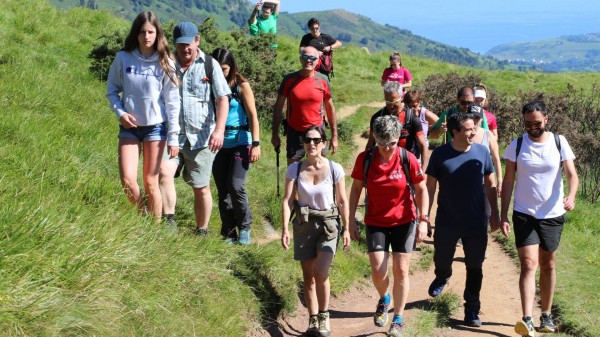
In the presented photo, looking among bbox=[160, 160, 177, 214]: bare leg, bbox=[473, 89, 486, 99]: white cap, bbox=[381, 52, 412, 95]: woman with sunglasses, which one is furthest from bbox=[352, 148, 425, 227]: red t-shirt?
bbox=[381, 52, 412, 95]: woman with sunglasses

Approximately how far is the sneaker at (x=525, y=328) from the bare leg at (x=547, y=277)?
523 mm

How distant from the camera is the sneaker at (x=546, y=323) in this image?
732cm

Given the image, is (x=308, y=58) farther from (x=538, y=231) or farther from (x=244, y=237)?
(x=538, y=231)

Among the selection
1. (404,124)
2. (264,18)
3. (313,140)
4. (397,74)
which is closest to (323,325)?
(313,140)

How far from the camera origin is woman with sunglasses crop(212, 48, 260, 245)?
7.59 m

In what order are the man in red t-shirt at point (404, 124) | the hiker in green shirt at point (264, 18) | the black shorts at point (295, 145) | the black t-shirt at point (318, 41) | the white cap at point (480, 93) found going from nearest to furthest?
the man in red t-shirt at point (404, 124) → the black shorts at point (295, 145) → the white cap at point (480, 93) → the black t-shirt at point (318, 41) → the hiker in green shirt at point (264, 18)

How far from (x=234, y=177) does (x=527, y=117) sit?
289 centimetres

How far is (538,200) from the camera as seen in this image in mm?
7121

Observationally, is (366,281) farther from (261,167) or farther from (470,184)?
(261,167)

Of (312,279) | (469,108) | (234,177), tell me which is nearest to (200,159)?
(234,177)

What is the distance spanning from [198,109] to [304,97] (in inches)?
72.4

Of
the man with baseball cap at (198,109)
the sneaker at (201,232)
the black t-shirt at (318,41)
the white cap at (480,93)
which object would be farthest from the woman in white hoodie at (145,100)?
the black t-shirt at (318,41)

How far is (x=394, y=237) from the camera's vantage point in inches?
268

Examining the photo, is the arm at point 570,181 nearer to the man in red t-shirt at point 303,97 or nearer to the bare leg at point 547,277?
the bare leg at point 547,277
